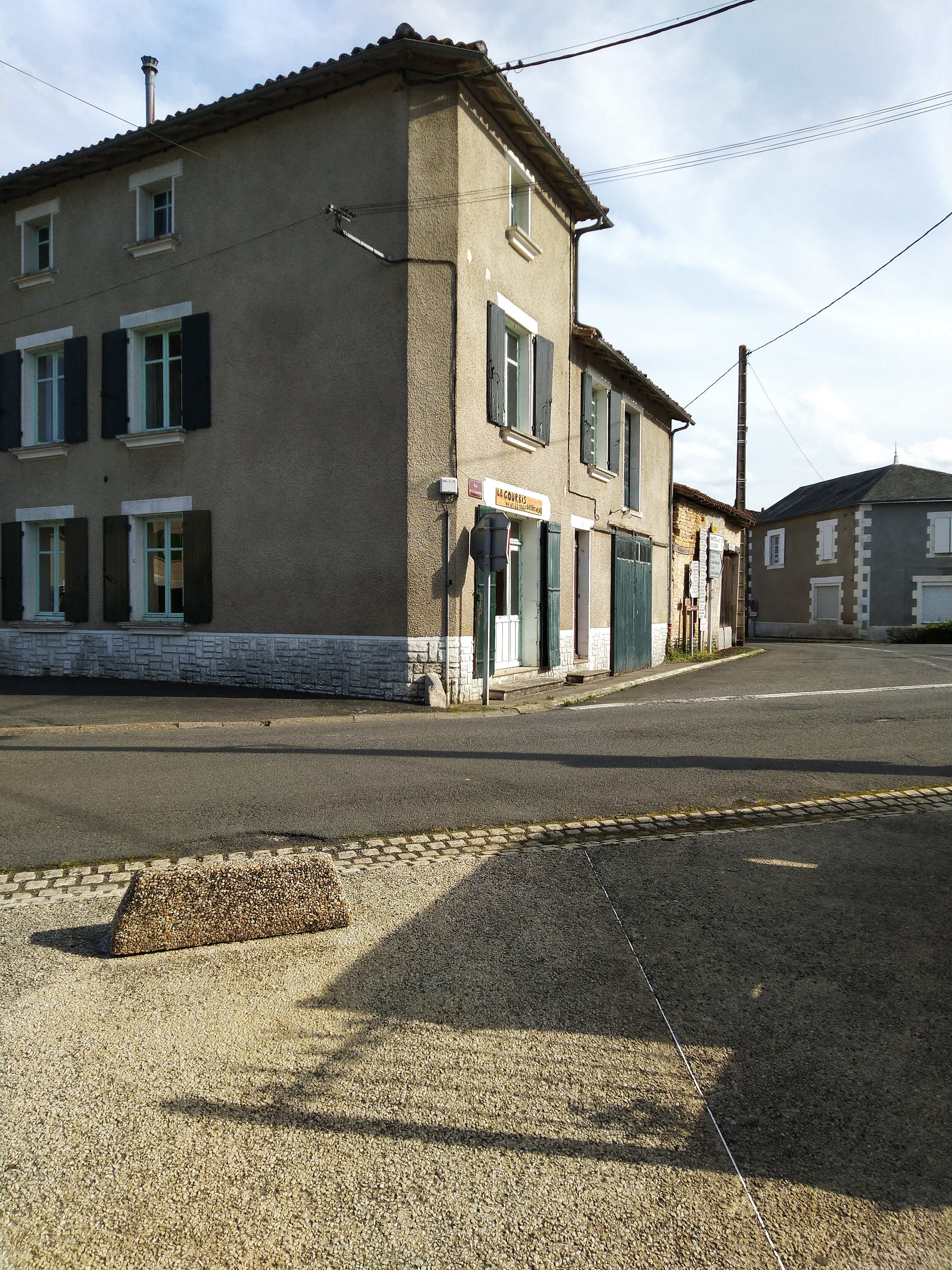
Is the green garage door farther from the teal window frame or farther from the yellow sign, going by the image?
the teal window frame

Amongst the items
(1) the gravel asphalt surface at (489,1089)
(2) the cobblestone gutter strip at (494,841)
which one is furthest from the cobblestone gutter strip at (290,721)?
(1) the gravel asphalt surface at (489,1089)

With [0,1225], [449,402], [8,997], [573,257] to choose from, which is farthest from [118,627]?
[0,1225]

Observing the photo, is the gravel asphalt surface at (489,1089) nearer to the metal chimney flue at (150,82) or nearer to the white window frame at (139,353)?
the white window frame at (139,353)

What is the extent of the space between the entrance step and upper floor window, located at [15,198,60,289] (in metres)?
11.1

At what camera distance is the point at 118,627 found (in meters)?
14.8

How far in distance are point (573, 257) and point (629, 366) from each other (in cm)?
240

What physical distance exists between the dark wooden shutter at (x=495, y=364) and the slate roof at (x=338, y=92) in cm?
276

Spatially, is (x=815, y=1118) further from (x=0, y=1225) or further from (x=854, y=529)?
(x=854, y=529)

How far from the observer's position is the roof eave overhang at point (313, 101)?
11734 millimetres

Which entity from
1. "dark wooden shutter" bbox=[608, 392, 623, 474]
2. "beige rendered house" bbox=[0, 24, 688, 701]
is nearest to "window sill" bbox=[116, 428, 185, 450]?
"beige rendered house" bbox=[0, 24, 688, 701]

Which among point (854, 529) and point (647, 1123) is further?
point (854, 529)

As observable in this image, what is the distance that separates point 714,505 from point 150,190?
53.5 ft

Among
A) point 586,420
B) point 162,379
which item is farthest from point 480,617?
point 162,379

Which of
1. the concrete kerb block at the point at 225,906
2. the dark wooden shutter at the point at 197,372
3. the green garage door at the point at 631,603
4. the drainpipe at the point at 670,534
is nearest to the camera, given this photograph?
the concrete kerb block at the point at 225,906
